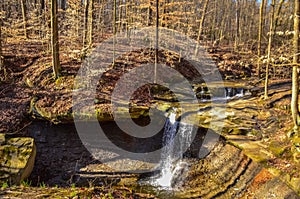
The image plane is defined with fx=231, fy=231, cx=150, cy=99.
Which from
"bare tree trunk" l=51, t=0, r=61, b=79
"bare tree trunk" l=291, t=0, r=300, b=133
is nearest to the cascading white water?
"bare tree trunk" l=291, t=0, r=300, b=133

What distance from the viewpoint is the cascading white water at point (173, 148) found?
9.12 meters

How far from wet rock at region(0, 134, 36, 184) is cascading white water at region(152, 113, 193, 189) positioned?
4.43 metres

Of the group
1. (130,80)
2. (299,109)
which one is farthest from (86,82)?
(299,109)

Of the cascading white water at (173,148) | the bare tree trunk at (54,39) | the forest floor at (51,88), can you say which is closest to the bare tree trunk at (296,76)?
the forest floor at (51,88)

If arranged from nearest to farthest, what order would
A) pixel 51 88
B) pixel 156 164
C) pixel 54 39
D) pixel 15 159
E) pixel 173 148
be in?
pixel 15 159, pixel 156 164, pixel 173 148, pixel 51 88, pixel 54 39

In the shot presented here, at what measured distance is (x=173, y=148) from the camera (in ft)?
32.8

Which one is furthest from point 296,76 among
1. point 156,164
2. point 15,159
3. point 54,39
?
point 54,39

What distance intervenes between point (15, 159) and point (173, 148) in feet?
19.4

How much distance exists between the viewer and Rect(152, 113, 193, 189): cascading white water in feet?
29.9

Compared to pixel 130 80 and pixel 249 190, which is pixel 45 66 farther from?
pixel 249 190

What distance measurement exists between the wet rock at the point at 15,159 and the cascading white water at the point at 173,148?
4430 millimetres

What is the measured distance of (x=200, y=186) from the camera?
314 inches

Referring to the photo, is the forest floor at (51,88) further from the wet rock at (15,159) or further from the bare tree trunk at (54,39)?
the wet rock at (15,159)

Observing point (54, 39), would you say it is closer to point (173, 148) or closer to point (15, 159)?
point (15, 159)
